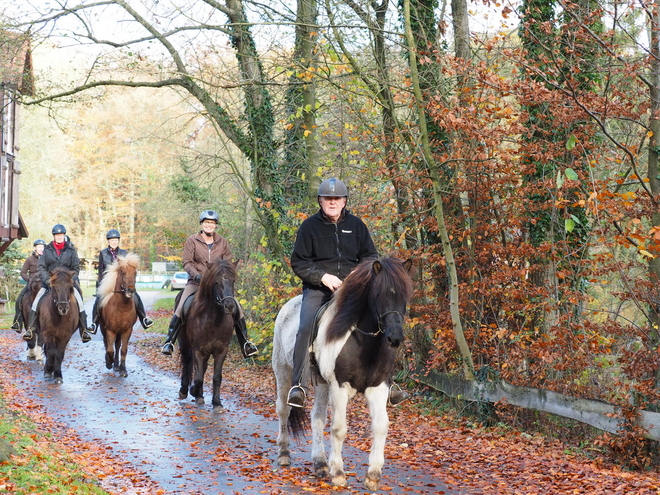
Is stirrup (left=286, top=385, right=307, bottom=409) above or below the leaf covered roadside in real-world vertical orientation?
above

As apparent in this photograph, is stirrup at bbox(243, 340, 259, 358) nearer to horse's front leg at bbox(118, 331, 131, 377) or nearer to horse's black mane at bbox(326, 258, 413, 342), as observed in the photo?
horse's front leg at bbox(118, 331, 131, 377)

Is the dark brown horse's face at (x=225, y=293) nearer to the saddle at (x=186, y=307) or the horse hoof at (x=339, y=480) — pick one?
the saddle at (x=186, y=307)

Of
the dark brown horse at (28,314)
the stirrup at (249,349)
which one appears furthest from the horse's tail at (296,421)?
the dark brown horse at (28,314)

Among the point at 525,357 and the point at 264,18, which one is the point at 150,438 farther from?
the point at 264,18

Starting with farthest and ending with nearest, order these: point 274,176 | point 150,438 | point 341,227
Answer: point 274,176 → point 150,438 → point 341,227

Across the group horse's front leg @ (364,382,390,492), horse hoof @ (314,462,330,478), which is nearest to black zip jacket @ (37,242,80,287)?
horse hoof @ (314,462,330,478)

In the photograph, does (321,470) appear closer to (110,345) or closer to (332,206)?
(332,206)

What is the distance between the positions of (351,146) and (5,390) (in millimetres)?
7449

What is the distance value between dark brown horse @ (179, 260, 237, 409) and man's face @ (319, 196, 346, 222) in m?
4.15

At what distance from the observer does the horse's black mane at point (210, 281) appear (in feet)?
38.2

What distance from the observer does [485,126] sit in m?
11.3

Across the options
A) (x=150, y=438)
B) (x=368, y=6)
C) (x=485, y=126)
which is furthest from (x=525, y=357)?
(x=368, y=6)

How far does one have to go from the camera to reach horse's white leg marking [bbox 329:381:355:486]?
7117 millimetres

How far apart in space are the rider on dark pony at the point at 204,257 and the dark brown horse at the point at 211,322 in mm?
231
